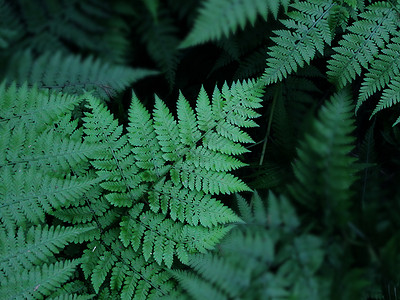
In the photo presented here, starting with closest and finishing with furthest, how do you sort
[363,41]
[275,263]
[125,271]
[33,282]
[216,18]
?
[275,263]
[216,18]
[33,282]
[125,271]
[363,41]

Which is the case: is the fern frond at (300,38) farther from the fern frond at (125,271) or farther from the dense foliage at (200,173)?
the fern frond at (125,271)

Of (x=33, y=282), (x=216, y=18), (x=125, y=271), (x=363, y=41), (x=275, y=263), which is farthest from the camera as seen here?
(x=363, y=41)

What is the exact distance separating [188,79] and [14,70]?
5.10 feet

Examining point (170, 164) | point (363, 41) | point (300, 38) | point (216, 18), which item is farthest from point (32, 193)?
point (363, 41)

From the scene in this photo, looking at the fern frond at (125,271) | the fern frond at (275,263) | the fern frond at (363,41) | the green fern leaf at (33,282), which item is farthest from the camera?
the fern frond at (363,41)

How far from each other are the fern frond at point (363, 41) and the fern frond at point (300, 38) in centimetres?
14

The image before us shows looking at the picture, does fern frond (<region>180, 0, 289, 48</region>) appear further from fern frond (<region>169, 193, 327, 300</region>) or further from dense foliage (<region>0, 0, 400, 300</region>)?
fern frond (<region>169, 193, 327, 300</region>)

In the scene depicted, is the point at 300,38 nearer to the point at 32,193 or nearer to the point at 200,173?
the point at 200,173

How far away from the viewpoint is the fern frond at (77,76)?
3.01 m

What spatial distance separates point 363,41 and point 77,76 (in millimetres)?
2230

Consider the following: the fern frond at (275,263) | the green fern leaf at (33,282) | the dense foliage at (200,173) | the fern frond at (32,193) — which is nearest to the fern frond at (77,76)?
the dense foliage at (200,173)

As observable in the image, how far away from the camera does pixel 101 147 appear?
247 centimetres

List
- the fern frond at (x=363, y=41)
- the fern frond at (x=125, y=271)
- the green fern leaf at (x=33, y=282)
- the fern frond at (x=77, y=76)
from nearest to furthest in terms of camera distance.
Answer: the green fern leaf at (x=33, y=282) → the fern frond at (x=125, y=271) → the fern frond at (x=363, y=41) → the fern frond at (x=77, y=76)

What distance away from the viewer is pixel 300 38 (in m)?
2.60
